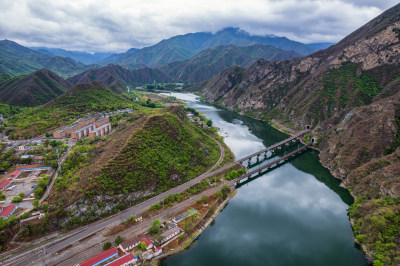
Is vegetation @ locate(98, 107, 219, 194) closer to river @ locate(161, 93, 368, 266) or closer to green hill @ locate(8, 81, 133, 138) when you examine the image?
river @ locate(161, 93, 368, 266)

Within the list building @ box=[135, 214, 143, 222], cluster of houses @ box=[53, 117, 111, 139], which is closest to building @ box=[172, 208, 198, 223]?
building @ box=[135, 214, 143, 222]

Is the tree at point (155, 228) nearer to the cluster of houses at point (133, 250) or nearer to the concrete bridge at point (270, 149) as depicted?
the cluster of houses at point (133, 250)

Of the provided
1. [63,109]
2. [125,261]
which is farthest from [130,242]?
[63,109]

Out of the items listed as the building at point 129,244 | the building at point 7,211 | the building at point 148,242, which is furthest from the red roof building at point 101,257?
the building at point 7,211

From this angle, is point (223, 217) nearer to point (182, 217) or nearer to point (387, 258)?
point (182, 217)

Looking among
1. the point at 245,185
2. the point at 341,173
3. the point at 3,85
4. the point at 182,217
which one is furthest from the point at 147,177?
the point at 3,85

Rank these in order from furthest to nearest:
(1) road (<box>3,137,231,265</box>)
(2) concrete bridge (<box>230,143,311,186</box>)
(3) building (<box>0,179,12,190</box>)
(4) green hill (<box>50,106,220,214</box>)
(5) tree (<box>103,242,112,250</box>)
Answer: (2) concrete bridge (<box>230,143,311,186</box>) < (3) building (<box>0,179,12,190</box>) < (4) green hill (<box>50,106,220,214</box>) < (5) tree (<box>103,242,112,250</box>) < (1) road (<box>3,137,231,265</box>)

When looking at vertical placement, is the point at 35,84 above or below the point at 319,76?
below

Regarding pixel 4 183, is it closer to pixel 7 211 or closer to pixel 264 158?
pixel 7 211
